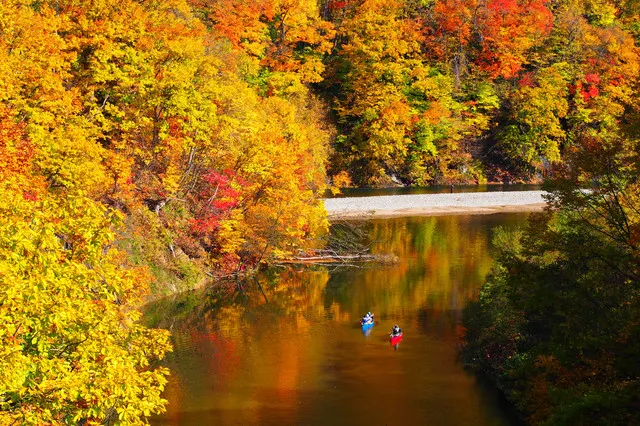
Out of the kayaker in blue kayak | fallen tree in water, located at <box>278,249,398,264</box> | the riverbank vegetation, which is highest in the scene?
the riverbank vegetation

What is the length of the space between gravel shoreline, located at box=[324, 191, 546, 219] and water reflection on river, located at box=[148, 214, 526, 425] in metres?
17.1

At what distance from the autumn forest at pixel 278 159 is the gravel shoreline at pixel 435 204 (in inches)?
246

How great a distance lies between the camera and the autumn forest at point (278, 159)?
1404 centimetres

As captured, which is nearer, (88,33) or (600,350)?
(600,350)

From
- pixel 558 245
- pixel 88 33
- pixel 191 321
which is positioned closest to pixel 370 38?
pixel 88 33

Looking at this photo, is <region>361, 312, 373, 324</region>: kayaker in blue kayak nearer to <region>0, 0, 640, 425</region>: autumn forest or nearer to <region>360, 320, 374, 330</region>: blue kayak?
<region>360, 320, 374, 330</region>: blue kayak

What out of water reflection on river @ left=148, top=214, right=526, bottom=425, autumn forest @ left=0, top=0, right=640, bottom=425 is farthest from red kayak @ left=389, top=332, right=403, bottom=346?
autumn forest @ left=0, top=0, right=640, bottom=425

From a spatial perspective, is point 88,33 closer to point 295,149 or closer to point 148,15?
point 148,15

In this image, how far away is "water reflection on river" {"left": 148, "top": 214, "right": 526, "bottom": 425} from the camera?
2422 centimetres

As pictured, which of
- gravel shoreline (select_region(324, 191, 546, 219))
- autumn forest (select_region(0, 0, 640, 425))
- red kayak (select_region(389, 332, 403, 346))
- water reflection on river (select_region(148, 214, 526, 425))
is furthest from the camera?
gravel shoreline (select_region(324, 191, 546, 219))

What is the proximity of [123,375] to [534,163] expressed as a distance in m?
80.9

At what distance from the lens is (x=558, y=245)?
74.1 ft

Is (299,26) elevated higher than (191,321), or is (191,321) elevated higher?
(299,26)

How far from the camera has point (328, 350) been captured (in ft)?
98.6
